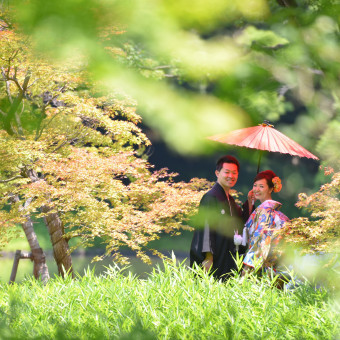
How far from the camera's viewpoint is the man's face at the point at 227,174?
330 cm

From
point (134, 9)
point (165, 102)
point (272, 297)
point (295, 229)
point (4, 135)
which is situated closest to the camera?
point (134, 9)

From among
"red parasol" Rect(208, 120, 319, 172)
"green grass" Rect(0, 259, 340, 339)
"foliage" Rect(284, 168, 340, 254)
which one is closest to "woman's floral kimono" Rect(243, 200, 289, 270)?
"foliage" Rect(284, 168, 340, 254)

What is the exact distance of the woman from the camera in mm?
3215

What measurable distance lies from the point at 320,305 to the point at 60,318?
5.02 feet

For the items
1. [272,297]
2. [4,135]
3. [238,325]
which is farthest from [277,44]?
[4,135]

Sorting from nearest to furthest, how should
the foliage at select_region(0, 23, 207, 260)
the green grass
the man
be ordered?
the green grass, the man, the foliage at select_region(0, 23, 207, 260)

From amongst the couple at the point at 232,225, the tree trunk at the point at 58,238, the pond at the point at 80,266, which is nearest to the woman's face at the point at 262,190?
the couple at the point at 232,225

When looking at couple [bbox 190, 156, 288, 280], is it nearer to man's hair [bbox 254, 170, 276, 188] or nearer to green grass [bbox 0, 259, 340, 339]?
man's hair [bbox 254, 170, 276, 188]

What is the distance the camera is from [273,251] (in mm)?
3303

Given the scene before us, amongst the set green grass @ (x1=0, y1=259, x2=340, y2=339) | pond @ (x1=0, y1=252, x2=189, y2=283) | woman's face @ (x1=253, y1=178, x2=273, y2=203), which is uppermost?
woman's face @ (x1=253, y1=178, x2=273, y2=203)

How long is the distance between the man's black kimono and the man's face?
81 millimetres

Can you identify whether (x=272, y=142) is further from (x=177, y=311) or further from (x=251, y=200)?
(x=177, y=311)

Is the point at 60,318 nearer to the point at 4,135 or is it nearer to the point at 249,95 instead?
the point at 249,95

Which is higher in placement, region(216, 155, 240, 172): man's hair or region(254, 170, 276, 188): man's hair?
region(216, 155, 240, 172): man's hair
